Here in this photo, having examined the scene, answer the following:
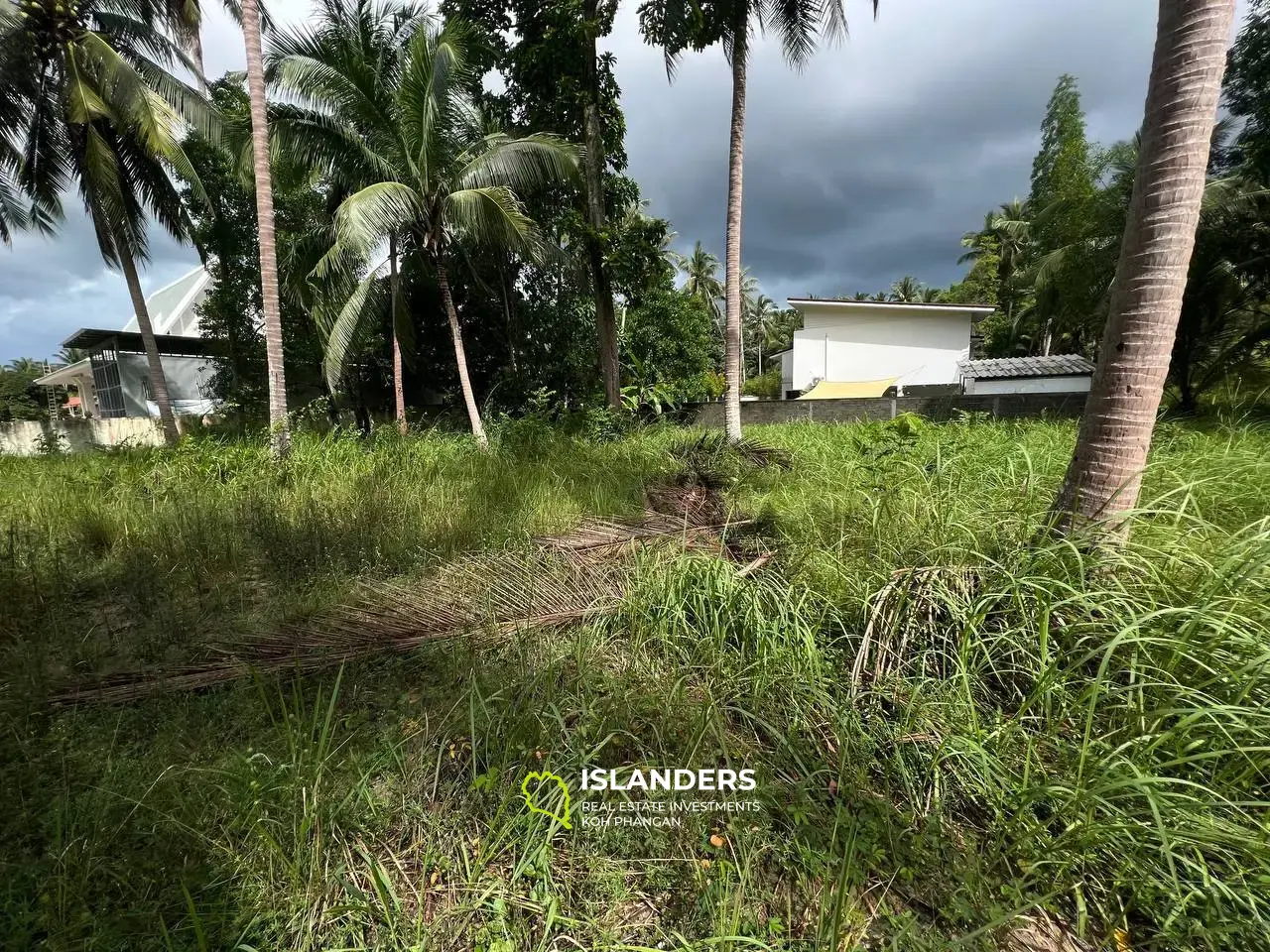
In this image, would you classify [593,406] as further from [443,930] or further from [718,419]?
[443,930]

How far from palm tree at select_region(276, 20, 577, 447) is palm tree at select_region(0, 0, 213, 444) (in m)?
3.38

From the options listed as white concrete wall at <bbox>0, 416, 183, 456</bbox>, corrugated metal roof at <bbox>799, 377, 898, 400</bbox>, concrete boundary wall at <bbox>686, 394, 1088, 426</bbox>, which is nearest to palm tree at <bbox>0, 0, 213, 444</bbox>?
white concrete wall at <bbox>0, 416, 183, 456</bbox>

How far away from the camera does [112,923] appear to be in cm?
117

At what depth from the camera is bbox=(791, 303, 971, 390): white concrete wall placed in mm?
17438

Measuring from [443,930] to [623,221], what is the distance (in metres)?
10.5

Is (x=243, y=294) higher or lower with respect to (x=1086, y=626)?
higher

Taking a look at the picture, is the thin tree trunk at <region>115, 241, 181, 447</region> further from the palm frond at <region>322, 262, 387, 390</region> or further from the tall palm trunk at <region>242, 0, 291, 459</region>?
the tall palm trunk at <region>242, 0, 291, 459</region>

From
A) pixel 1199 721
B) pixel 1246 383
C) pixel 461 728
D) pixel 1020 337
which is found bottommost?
pixel 461 728

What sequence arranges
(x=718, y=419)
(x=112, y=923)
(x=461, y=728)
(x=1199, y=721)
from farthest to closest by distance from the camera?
(x=718, y=419)
(x=461, y=728)
(x=1199, y=721)
(x=112, y=923)

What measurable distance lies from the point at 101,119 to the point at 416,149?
277 inches

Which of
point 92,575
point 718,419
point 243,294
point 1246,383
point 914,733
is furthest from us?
point 718,419

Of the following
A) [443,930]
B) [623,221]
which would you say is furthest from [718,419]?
[443,930]

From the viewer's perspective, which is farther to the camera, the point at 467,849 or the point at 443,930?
the point at 467,849

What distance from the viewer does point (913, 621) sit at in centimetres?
187
